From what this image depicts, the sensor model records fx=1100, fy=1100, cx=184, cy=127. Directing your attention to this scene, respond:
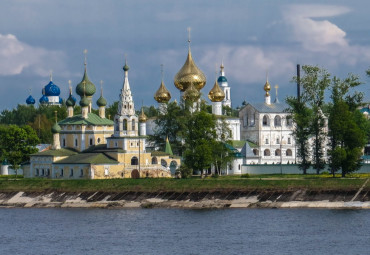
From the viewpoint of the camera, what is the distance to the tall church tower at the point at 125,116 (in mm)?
83438

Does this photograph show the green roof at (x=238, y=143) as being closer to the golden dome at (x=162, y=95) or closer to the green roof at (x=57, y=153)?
the golden dome at (x=162, y=95)

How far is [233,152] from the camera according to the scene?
86.3 metres

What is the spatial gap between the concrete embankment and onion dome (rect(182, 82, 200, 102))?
64.7ft

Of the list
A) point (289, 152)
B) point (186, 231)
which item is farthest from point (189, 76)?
point (186, 231)

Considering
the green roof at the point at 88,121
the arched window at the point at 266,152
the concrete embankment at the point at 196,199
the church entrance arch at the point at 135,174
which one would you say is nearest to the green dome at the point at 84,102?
the green roof at the point at 88,121

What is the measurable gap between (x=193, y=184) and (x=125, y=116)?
1200 centimetres

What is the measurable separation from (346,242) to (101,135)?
39655 mm

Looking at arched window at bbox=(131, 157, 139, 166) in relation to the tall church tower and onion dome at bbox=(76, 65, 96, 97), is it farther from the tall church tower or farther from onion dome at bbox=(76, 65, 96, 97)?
onion dome at bbox=(76, 65, 96, 97)

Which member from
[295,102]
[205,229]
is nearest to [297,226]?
[205,229]

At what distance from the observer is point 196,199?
71.9m

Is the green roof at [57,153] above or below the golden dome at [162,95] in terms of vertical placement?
below

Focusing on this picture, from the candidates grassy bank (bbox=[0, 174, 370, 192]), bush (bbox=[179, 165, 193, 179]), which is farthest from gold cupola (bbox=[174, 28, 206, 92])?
grassy bank (bbox=[0, 174, 370, 192])

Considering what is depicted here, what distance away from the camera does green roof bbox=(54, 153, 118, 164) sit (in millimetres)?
80562

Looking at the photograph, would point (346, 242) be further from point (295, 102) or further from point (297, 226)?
point (295, 102)
